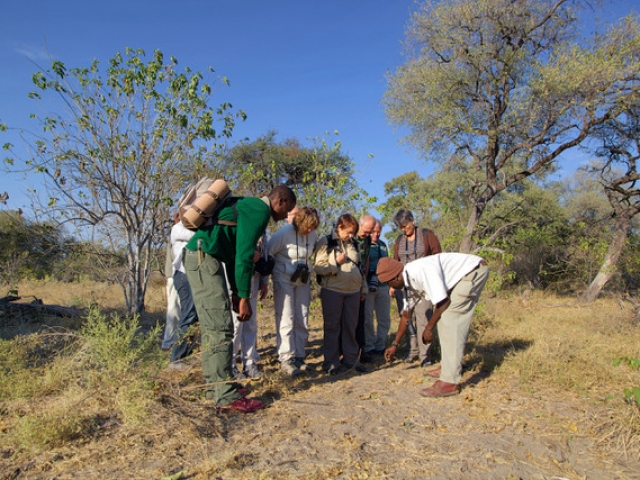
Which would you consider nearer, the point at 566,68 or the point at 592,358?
the point at 592,358

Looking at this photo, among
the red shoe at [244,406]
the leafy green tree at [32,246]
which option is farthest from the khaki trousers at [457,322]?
the leafy green tree at [32,246]

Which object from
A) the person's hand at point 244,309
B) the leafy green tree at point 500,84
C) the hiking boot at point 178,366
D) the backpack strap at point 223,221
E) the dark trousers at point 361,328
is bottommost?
the hiking boot at point 178,366

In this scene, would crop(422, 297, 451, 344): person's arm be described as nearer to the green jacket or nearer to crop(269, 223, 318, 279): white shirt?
crop(269, 223, 318, 279): white shirt

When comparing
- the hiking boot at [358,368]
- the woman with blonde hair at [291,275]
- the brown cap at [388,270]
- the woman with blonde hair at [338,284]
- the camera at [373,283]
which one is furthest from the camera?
the camera at [373,283]

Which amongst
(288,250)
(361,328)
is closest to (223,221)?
(288,250)

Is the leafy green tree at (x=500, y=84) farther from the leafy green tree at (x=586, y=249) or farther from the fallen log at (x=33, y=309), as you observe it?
the fallen log at (x=33, y=309)

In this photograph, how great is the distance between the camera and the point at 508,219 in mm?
12703

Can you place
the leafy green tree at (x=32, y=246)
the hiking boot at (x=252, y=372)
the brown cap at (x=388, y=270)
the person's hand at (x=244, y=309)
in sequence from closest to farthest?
the person's hand at (x=244, y=309) → the brown cap at (x=388, y=270) → the hiking boot at (x=252, y=372) → the leafy green tree at (x=32, y=246)

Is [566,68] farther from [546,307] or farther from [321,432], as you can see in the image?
[321,432]

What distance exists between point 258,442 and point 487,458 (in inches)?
56.4

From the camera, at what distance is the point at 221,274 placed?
3398 mm

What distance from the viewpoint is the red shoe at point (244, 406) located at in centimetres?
336

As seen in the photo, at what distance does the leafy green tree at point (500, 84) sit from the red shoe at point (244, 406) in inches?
288

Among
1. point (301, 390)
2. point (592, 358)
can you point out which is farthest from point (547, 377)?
point (301, 390)
